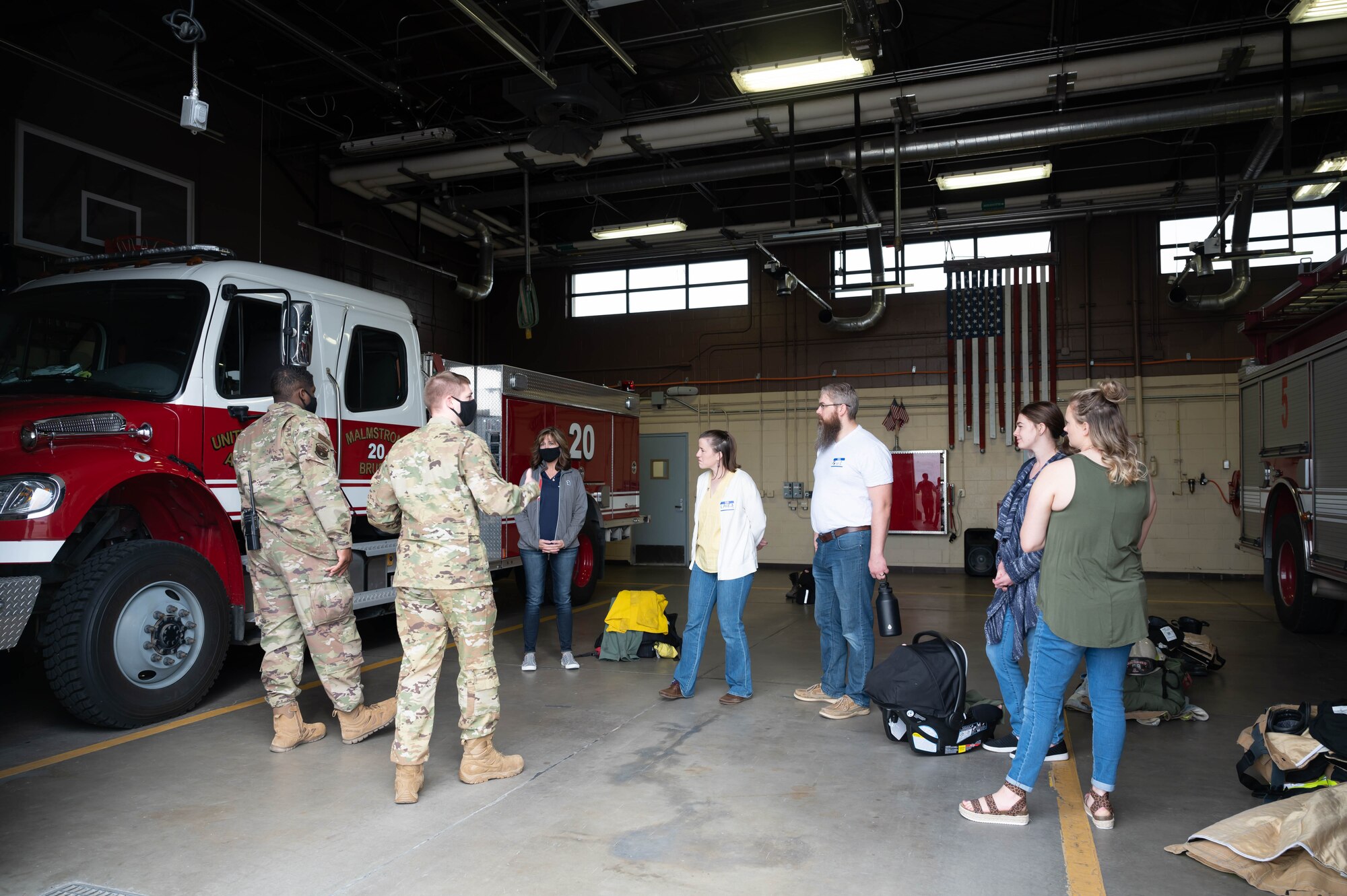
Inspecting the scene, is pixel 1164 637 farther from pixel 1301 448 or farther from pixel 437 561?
pixel 437 561

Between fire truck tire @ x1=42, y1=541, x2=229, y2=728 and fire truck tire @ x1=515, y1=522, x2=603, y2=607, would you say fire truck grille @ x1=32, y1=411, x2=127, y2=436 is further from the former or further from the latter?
fire truck tire @ x1=515, y1=522, x2=603, y2=607

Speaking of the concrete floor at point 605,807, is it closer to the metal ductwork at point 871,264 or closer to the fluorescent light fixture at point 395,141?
the fluorescent light fixture at point 395,141

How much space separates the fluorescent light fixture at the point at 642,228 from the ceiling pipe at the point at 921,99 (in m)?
1.67

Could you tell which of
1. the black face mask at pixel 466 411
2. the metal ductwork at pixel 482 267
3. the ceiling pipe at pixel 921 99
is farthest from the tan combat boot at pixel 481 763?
the metal ductwork at pixel 482 267

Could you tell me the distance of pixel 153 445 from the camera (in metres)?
5.13

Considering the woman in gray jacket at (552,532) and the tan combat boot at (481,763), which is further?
the woman in gray jacket at (552,532)

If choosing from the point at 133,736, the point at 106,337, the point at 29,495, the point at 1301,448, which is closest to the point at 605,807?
the point at 133,736

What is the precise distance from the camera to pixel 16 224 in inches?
319

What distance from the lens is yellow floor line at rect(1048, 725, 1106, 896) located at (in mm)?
3086

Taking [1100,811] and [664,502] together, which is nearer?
[1100,811]

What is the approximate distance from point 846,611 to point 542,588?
2.46 m

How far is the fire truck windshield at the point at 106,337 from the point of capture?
5.36m

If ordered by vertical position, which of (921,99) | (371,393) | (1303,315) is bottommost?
(371,393)

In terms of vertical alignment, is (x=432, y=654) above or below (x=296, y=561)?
below
